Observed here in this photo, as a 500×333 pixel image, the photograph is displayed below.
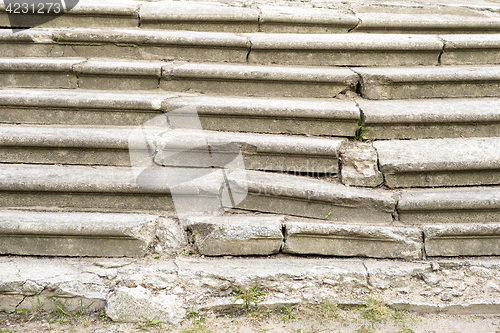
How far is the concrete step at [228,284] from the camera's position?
2.09m

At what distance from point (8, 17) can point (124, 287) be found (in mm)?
2476

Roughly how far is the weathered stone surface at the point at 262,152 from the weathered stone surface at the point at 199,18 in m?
1.26

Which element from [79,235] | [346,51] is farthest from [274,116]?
[79,235]

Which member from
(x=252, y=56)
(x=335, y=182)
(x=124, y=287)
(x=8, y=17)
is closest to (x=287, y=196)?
(x=335, y=182)

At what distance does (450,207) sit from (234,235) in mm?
1221

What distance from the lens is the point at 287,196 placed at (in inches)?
92.6

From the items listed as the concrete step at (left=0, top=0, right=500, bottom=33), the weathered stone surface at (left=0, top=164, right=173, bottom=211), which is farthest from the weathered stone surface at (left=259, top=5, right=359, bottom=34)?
the weathered stone surface at (left=0, top=164, right=173, bottom=211)

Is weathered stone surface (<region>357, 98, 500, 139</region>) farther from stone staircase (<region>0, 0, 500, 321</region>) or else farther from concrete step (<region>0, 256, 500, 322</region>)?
concrete step (<region>0, 256, 500, 322</region>)

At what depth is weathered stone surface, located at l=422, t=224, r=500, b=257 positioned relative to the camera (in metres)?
2.28

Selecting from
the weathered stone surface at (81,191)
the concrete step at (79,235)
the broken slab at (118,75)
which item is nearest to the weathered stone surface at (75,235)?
the concrete step at (79,235)

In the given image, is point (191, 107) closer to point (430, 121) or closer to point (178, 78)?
point (178, 78)

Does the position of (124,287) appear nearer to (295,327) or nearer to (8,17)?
(295,327)

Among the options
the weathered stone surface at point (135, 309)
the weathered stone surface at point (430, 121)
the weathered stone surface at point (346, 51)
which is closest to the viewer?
the weathered stone surface at point (135, 309)

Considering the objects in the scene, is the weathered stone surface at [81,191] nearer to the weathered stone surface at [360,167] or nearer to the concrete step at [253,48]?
the weathered stone surface at [360,167]
